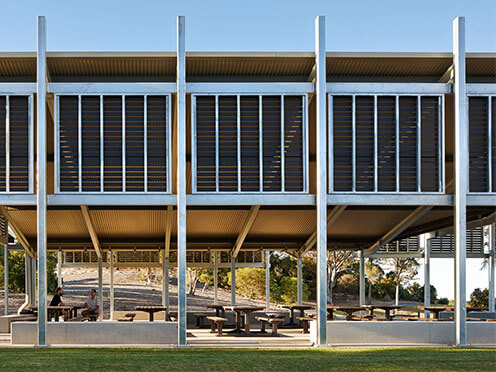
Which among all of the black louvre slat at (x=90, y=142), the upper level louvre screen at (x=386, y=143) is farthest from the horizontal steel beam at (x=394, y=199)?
the black louvre slat at (x=90, y=142)

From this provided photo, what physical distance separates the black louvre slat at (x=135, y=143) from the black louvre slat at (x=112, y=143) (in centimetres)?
19

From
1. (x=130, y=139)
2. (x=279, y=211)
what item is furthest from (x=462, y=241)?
(x=130, y=139)

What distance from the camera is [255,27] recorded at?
2048cm

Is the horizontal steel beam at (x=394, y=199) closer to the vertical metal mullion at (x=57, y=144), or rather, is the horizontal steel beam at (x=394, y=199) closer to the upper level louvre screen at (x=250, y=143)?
the upper level louvre screen at (x=250, y=143)

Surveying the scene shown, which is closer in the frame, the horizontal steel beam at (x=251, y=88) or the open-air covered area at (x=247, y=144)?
the open-air covered area at (x=247, y=144)

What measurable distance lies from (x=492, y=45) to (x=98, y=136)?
387 inches

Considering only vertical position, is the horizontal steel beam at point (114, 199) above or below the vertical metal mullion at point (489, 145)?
below

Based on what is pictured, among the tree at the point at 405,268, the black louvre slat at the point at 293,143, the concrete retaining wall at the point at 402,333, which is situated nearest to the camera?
the concrete retaining wall at the point at 402,333

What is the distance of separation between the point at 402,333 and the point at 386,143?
4.54 metres

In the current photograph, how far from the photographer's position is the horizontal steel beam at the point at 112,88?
51.1 feet

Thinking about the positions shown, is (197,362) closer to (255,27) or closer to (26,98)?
(26,98)

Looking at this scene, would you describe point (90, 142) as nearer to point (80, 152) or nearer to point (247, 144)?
point (80, 152)

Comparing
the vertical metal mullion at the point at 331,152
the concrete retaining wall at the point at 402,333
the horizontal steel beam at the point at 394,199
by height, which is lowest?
the concrete retaining wall at the point at 402,333

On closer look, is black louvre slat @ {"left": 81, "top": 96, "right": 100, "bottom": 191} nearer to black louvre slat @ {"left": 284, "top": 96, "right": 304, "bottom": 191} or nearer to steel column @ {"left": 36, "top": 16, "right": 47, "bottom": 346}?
steel column @ {"left": 36, "top": 16, "right": 47, "bottom": 346}
